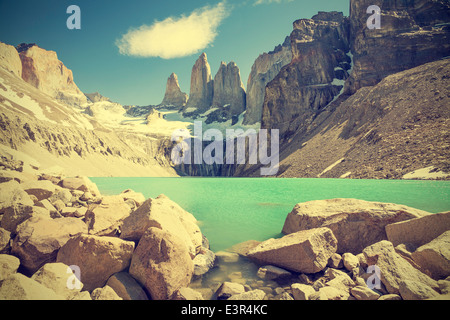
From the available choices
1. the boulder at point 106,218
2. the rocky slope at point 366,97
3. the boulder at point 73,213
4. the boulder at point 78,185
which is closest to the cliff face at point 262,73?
the rocky slope at point 366,97

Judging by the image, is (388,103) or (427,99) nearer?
(427,99)

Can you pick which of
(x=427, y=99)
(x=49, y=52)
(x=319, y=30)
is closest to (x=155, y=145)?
(x=319, y=30)

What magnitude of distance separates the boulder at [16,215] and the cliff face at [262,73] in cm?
13793

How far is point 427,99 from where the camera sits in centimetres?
4000

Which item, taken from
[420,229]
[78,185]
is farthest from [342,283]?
[78,185]

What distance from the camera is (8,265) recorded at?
516cm

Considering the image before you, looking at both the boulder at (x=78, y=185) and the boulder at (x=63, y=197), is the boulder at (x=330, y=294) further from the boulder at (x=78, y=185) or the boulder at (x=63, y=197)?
the boulder at (x=78, y=185)

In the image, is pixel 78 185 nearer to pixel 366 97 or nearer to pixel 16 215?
pixel 16 215

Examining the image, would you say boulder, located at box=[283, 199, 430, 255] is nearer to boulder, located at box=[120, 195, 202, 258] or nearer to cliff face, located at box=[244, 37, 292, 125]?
boulder, located at box=[120, 195, 202, 258]

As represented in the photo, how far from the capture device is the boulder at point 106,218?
679 cm

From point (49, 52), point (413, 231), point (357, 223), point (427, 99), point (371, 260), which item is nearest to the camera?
point (371, 260)

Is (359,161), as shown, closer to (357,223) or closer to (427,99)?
(427,99)

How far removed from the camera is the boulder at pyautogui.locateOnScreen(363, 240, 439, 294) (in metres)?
4.78
